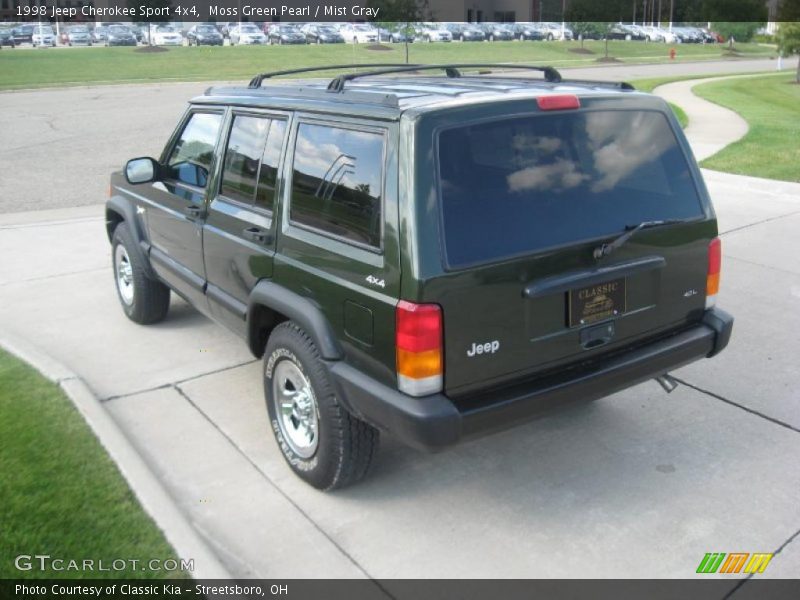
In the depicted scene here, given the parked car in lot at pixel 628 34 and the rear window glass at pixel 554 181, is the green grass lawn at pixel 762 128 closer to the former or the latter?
A: the rear window glass at pixel 554 181

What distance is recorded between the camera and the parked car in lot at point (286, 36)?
170 ft

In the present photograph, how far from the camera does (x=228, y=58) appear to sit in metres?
41.3

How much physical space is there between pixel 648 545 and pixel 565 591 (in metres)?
0.49

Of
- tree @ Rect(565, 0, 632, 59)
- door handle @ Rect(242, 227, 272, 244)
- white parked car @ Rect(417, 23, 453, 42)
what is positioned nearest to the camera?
door handle @ Rect(242, 227, 272, 244)

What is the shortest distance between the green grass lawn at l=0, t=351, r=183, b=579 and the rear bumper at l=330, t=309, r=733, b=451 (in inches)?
39.2

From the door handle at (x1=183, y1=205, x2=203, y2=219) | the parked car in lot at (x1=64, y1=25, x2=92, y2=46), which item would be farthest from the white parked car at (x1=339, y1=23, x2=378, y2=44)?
the door handle at (x1=183, y1=205, x2=203, y2=219)

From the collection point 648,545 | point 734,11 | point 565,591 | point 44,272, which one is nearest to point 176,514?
point 565,591

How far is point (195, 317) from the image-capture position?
6.37 metres

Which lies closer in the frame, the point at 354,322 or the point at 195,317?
the point at 354,322

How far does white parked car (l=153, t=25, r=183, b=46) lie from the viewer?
49188 mm

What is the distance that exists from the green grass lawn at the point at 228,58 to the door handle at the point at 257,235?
27.8m

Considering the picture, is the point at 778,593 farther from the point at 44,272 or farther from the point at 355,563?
the point at 44,272

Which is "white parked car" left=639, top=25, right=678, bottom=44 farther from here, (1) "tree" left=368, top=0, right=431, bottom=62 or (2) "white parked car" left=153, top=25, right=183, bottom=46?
(2) "white parked car" left=153, top=25, right=183, bottom=46

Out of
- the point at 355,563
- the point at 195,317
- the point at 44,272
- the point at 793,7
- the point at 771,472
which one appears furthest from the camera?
the point at 793,7
